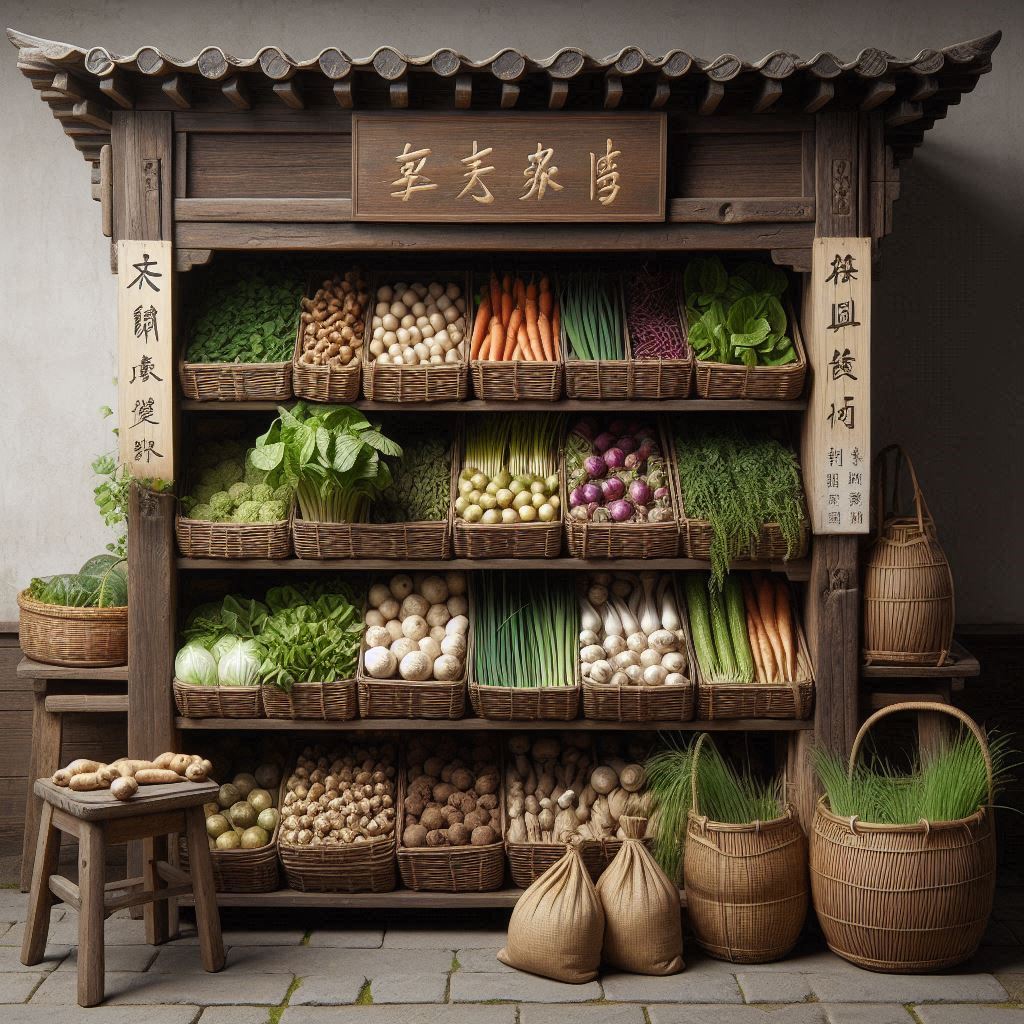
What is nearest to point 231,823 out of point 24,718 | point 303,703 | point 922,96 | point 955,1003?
point 303,703

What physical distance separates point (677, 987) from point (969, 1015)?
0.96 metres

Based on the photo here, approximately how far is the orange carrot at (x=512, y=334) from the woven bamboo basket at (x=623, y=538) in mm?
673

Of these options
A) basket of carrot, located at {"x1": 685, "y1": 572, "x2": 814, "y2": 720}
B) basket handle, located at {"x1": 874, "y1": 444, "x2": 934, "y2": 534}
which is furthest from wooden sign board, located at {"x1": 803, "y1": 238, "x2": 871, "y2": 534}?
basket of carrot, located at {"x1": 685, "y1": 572, "x2": 814, "y2": 720}

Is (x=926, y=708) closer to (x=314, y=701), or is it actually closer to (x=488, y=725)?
(x=488, y=725)

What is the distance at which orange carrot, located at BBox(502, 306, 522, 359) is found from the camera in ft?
14.9

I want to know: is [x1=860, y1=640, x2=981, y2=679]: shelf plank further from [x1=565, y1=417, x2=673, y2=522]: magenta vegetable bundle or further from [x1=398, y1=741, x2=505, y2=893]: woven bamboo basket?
[x1=398, y1=741, x2=505, y2=893]: woven bamboo basket

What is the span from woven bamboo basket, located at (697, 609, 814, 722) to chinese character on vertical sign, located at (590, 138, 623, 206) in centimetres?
188

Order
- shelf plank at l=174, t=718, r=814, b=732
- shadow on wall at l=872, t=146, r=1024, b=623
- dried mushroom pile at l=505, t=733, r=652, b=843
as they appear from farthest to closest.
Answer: shadow on wall at l=872, t=146, r=1024, b=623, dried mushroom pile at l=505, t=733, r=652, b=843, shelf plank at l=174, t=718, r=814, b=732

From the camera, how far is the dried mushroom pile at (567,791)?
15.1ft

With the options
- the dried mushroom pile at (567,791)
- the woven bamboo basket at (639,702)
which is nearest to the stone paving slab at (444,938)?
the dried mushroom pile at (567,791)

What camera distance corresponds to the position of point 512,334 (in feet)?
15.1

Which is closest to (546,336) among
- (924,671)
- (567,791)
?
(567,791)

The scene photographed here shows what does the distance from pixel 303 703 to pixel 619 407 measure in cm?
167

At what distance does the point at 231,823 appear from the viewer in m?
4.62
